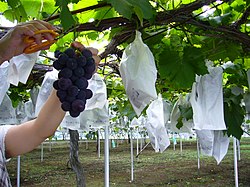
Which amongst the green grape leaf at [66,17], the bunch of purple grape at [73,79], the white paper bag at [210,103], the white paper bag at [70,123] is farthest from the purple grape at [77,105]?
the white paper bag at [70,123]

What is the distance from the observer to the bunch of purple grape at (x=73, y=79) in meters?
0.97

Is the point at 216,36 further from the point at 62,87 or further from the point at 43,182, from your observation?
the point at 43,182

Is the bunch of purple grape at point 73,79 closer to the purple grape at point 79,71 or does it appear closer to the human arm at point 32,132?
the purple grape at point 79,71

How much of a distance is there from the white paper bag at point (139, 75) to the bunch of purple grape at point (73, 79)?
476 millimetres

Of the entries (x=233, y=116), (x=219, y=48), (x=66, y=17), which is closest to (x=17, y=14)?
(x=66, y=17)

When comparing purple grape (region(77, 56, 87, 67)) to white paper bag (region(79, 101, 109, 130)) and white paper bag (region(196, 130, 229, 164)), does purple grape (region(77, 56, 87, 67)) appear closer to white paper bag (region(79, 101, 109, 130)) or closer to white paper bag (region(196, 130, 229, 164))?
white paper bag (region(79, 101, 109, 130))

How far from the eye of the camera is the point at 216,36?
1.87 m

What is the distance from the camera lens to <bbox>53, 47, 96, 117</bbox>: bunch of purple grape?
0.97 metres

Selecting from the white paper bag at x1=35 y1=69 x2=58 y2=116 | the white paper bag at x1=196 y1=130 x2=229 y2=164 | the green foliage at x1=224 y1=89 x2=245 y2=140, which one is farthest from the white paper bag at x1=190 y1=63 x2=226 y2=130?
the white paper bag at x1=196 y1=130 x2=229 y2=164

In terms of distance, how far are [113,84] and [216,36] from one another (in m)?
2.44

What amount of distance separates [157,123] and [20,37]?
2724 millimetres

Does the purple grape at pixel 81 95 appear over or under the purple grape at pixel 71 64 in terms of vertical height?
under

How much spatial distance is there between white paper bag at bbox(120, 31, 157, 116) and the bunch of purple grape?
0.48 metres

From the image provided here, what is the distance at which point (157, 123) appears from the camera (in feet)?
11.7
